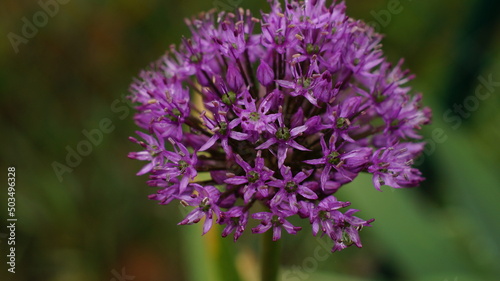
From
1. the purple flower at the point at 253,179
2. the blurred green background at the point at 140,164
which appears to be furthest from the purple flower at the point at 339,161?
the blurred green background at the point at 140,164

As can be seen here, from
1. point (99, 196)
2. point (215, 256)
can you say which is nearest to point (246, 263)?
point (215, 256)

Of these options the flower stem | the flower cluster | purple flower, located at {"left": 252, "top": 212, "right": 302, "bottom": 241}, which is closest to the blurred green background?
the flower stem

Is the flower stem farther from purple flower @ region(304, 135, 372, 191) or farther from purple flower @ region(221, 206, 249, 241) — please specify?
purple flower @ region(304, 135, 372, 191)

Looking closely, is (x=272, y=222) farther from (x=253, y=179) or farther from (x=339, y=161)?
(x=339, y=161)

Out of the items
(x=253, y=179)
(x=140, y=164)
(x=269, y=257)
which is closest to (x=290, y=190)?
(x=253, y=179)

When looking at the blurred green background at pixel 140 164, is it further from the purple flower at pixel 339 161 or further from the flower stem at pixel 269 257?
the purple flower at pixel 339 161
